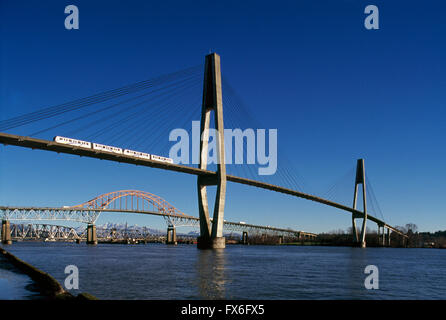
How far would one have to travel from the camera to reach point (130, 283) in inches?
873

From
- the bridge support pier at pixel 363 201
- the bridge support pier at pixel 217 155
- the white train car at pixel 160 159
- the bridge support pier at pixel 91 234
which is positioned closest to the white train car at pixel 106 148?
the white train car at pixel 160 159

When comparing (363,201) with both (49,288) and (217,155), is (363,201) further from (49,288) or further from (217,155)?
(49,288)

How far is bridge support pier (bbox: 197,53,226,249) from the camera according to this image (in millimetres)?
61250

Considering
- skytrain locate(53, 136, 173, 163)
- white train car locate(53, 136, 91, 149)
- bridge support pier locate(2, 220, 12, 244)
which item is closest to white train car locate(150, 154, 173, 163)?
skytrain locate(53, 136, 173, 163)

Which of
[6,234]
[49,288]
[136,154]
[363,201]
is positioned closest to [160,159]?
[136,154]

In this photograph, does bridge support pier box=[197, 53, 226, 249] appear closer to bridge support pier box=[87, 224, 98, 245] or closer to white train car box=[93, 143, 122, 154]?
white train car box=[93, 143, 122, 154]

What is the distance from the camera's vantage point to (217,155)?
61969mm

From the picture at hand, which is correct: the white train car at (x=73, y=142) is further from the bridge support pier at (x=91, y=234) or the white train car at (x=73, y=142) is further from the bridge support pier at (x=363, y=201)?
the bridge support pier at (x=91, y=234)
